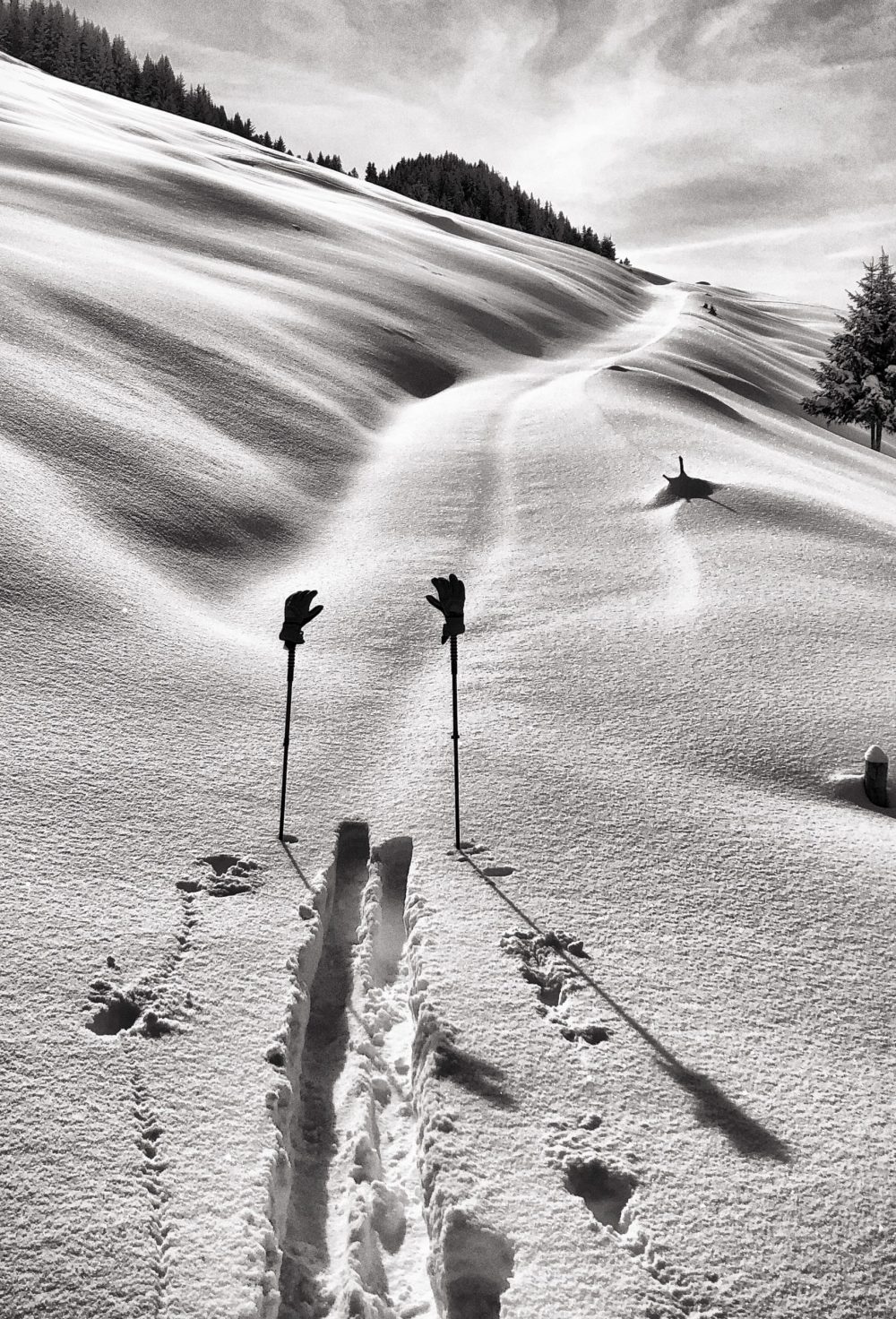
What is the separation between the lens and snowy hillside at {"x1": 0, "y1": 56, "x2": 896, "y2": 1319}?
3.54 metres

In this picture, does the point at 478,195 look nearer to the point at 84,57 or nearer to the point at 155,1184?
the point at 84,57

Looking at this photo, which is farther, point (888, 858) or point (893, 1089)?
point (888, 858)

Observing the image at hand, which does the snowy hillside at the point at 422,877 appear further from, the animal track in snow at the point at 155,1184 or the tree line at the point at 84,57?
the tree line at the point at 84,57

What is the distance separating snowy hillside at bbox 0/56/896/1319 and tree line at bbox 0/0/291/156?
75.6 metres

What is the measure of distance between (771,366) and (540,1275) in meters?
36.3

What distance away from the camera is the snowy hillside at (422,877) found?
354 centimetres

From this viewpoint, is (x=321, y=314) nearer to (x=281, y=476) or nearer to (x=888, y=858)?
(x=281, y=476)

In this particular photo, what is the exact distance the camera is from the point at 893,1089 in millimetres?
4195

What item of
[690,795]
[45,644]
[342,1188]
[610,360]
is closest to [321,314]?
[610,360]

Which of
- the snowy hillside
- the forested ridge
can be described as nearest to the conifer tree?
the snowy hillside

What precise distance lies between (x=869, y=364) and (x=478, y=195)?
67200 millimetres

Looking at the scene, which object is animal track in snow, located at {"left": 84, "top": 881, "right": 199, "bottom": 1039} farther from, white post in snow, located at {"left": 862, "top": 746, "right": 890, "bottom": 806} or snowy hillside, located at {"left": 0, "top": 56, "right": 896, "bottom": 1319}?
white post in snow, located at {"left": 862, "top": 746, "right": 890, "bottom": 806}

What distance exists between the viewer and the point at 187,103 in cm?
7900

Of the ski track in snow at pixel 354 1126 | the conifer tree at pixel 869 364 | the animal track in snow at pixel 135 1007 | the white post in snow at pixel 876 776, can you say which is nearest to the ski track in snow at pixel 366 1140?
the ski track in snow at pixel 354 1126
